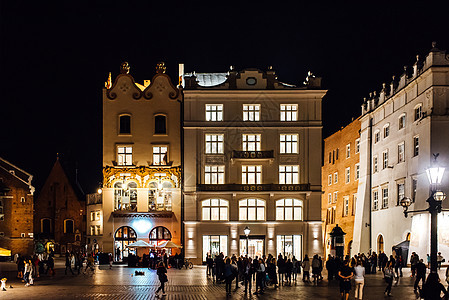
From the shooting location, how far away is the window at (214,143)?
59.5m

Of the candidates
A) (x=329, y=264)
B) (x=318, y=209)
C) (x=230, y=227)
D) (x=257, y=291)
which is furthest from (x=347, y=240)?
(x=257, y=291)

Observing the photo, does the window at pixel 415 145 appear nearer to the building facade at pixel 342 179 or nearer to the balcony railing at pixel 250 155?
the balcony railing at pixel 250 155

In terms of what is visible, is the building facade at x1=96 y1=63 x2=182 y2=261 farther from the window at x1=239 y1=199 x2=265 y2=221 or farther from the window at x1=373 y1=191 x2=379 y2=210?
the window at x1=373 y1=191 x2=379 y2=210

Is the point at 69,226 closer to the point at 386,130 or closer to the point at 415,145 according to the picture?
the point at 386,130

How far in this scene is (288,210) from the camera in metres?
59.0

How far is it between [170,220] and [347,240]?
18.9 metres

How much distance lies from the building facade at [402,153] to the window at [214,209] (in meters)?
13.1

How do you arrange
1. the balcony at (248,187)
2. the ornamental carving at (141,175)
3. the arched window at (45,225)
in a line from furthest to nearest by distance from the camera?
1. the arched window at (45,225)
2. the ornamental carving at (141,175)
3. the balcony at (248,187)

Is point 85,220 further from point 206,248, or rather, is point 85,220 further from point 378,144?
point 378,144

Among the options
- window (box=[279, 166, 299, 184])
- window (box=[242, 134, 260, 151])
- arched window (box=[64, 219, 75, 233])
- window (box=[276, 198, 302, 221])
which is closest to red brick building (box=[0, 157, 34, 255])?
arched window (box=[64, 219, 75, 233])

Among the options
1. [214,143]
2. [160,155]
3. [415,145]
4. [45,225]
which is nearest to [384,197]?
[415,145]

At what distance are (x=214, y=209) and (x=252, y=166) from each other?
5.32 meters

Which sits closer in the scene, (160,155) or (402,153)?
(402,153)

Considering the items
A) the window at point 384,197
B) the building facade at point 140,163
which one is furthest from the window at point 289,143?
the building facade at point 140,163
